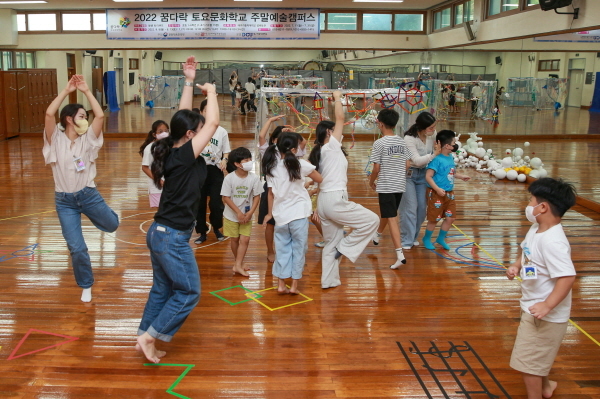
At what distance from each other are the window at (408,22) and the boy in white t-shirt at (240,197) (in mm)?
10756

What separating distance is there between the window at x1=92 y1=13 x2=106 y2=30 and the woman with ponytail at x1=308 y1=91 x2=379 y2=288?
11.3 meters

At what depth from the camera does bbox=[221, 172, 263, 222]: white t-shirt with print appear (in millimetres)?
4996

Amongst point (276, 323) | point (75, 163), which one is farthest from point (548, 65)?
point (75, 163)

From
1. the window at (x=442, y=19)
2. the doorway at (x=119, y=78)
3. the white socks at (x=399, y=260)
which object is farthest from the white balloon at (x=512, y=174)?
the doorway at (x=119, y=78)

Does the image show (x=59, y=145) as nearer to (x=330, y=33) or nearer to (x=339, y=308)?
(x=339, y=308)

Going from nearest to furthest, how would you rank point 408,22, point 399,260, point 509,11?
point 399,260 < point 509,11 < point 408,22

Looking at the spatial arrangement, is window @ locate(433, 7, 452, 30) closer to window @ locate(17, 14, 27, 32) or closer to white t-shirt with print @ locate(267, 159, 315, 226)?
window @ locate(17, 14, 27, 32)

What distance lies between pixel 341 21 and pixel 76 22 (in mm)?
6719

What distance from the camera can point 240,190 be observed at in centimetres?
504

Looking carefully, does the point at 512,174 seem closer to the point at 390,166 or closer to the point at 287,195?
the point at 390,166

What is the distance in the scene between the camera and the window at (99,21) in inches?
558

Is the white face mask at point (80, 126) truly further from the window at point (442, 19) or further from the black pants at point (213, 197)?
the window at point (442, 19)

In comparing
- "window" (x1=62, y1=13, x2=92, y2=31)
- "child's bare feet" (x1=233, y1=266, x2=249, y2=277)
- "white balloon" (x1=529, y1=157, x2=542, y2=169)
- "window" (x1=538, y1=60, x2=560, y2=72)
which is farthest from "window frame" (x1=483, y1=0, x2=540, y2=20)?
"window" (x1=62, y1=13, x2=92, y2=31)

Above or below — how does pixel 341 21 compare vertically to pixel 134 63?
above
